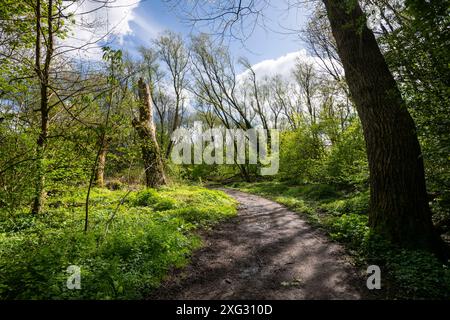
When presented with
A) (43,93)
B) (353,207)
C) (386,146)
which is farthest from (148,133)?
(386,146)

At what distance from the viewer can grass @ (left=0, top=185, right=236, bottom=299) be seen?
3.10 meters

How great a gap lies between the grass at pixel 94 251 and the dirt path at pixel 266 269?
0.37 m

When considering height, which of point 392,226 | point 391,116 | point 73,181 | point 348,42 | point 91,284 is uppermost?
point 348,42

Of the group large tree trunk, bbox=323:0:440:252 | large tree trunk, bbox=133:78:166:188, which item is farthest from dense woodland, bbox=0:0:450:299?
large tree trunk, bbox=133:78:166:188

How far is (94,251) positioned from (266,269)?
2737 mm

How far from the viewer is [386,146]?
14.8 ft

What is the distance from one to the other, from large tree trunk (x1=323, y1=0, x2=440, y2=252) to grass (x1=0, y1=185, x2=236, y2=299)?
357 centimetres

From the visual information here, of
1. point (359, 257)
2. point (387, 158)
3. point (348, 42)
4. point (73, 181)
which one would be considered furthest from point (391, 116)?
point (73, 181)

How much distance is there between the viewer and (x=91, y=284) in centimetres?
315

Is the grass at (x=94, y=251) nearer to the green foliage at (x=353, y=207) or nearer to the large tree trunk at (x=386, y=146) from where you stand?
the large tree trunk at (x=386, y=146)

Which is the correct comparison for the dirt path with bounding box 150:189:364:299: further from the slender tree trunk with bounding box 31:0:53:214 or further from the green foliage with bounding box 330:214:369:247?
the slender tree trunk with bounding box 31:0:53:214
